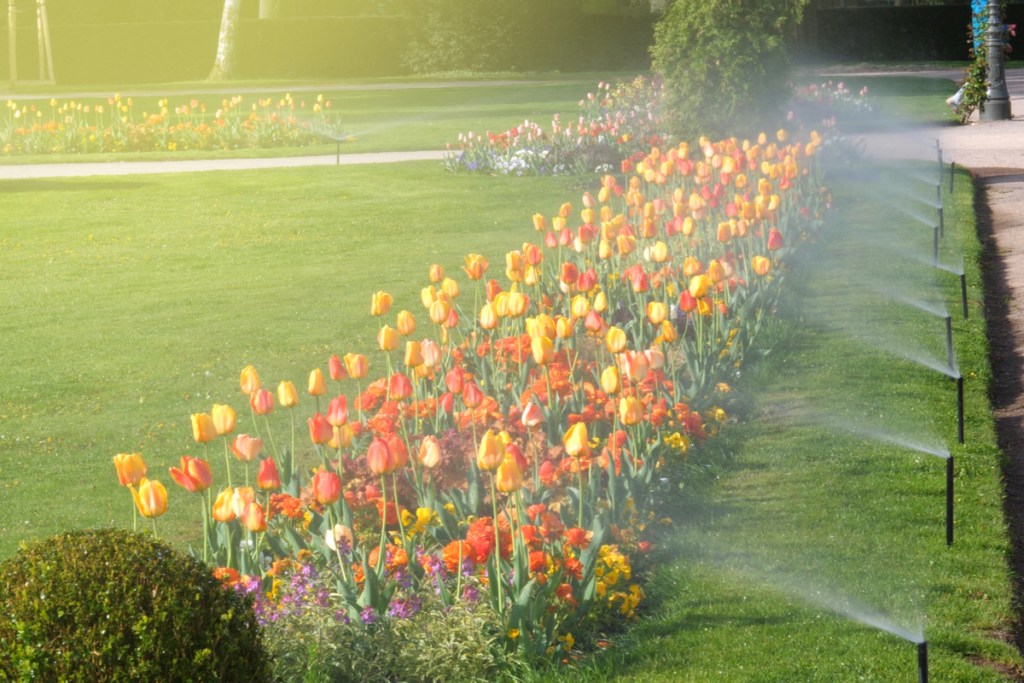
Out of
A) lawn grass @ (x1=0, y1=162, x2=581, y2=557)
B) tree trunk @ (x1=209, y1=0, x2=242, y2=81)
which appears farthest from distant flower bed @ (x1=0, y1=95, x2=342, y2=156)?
tree trunk @ (x1=209, y1=0, x2=242, y2=81)

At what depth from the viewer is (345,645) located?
4273 mm

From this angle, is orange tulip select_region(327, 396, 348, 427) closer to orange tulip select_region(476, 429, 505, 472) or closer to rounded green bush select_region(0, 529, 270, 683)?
orange tulip select_region(476, 429, 505, 472)

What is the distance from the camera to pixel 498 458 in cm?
416

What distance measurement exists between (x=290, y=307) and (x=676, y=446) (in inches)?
183

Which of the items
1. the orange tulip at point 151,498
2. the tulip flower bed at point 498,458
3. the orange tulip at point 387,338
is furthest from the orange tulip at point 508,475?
the orange tulip at point 387,338

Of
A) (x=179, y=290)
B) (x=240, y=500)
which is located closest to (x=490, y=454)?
(x=240, y=500)

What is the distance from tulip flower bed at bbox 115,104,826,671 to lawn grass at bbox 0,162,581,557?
0.63m

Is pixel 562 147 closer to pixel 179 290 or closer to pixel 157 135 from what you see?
pixel 179 290

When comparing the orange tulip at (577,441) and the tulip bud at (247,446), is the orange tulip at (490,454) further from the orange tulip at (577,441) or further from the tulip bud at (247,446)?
the tulip bud at (247,446)

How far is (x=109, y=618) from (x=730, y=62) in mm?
12875

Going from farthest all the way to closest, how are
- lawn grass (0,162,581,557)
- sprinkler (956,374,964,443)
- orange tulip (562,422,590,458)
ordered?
1. lawn grass (0,162,581,557)
2. sprinkler (956,374,964,443)
3. orange tulip (562,422,590,458)

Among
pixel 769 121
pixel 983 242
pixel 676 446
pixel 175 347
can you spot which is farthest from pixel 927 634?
pixel 769 121

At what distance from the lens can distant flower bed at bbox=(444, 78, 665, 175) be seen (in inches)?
662

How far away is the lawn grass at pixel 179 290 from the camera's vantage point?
22.7 feet
